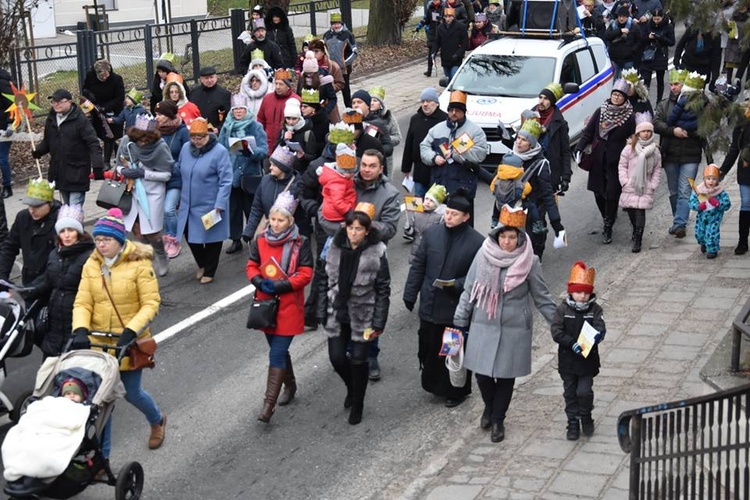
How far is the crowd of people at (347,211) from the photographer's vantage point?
9211mm

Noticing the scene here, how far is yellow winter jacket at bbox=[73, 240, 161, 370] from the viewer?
9.00 metres

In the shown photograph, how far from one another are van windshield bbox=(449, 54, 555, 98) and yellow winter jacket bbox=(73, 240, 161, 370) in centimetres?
1005

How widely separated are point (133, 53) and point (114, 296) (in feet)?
49.3

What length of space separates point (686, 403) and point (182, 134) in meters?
8.35

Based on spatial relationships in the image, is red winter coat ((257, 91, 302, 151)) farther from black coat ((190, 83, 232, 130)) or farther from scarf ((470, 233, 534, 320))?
scarf ((470, 233, 534, 320))

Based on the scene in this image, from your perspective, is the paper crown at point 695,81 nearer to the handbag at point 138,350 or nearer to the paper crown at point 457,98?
the paper crown at point 457,98

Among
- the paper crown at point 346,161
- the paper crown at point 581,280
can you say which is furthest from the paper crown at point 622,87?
the paper crown at point 581,280

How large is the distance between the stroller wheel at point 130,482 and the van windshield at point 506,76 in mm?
10886

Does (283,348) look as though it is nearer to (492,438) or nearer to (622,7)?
(492,438)

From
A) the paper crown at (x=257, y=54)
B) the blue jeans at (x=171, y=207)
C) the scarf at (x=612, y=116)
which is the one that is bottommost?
the blue jeans at (x=171, y=207)

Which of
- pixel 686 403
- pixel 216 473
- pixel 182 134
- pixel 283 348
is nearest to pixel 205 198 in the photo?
pixel 182 134

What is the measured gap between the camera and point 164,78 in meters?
17.2

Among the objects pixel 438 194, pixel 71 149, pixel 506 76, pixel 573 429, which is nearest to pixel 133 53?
pixel 506 76

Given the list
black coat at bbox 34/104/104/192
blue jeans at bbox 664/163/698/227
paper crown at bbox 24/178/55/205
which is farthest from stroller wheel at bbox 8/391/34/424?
blue jeans at bbox 664/163/698/227
